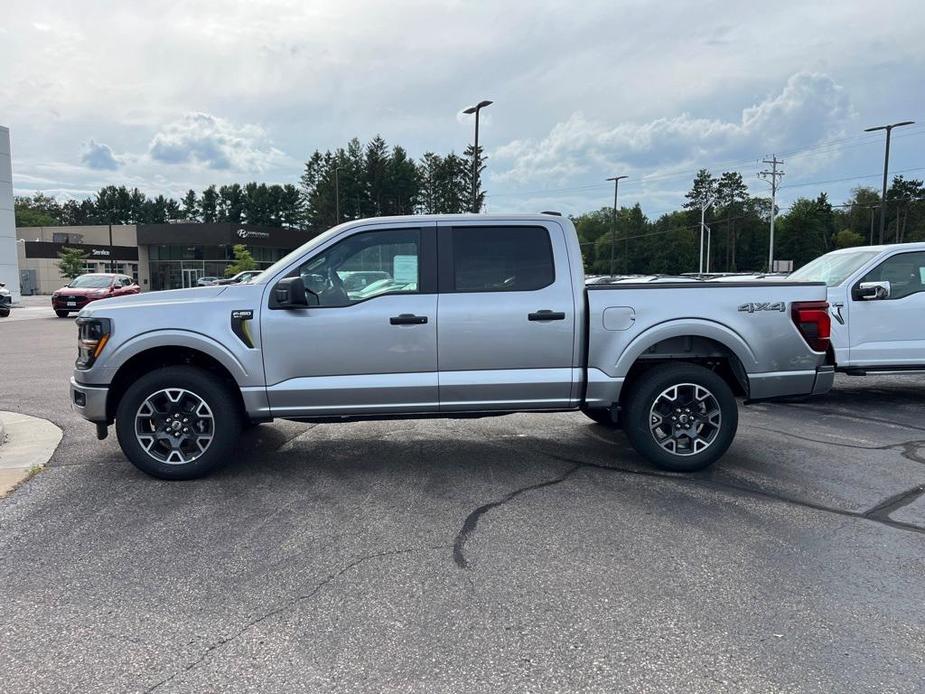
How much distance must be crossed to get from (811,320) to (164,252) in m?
72.0

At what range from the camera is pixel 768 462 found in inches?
233

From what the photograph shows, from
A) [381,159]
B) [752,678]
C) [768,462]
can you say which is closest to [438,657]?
[752,678]

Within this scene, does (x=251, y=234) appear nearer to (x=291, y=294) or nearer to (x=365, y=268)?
(x=365, y=268)

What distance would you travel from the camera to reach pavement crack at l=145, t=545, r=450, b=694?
2.82 metres

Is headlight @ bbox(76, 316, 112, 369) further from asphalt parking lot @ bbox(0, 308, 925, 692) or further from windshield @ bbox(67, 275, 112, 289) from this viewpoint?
windshield @ bbox(67, 275, 112, 289)

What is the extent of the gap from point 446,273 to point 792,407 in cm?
546

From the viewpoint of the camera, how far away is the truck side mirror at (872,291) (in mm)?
8094

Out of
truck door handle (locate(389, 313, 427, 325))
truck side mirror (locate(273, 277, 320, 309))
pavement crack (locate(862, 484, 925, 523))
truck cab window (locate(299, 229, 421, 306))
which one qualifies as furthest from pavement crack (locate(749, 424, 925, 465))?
truck side mirror (locate(273, 277, 320, 309))

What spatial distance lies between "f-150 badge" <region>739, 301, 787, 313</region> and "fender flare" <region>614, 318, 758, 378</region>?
225mm

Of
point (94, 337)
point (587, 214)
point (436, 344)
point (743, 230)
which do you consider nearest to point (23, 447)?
point (94, 337)

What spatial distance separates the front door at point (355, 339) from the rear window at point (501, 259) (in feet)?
0.85

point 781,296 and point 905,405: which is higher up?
point 781,296

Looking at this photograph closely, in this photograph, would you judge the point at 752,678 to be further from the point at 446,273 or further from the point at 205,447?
the point at 205,447

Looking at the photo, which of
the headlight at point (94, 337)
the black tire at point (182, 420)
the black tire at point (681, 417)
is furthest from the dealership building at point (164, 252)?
the black tire at point (681, 417)
